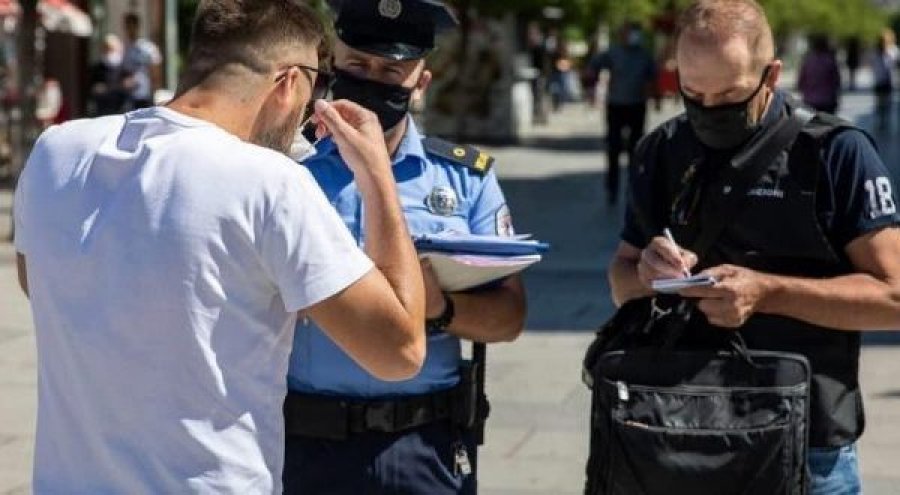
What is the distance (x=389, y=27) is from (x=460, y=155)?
0.30 m

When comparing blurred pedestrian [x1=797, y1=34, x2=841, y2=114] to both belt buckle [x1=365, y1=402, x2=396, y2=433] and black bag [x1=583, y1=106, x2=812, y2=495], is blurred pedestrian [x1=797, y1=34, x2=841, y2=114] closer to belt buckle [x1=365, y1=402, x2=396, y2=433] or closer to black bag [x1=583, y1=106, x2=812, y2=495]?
black bag [x1=583, y1=106, x2=812, y2=495]

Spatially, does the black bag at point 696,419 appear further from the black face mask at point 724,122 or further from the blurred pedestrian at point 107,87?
the blurred pedestrian at point 107,87

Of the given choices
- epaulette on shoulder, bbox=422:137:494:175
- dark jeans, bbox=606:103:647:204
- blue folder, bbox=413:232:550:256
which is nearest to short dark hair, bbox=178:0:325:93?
blue folder, bbox=413:232:550:256

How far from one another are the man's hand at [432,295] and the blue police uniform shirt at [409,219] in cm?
10

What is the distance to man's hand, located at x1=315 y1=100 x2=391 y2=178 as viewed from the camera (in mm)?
2990

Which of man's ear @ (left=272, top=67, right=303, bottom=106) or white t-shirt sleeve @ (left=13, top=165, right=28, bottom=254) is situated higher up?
man's ear @ (left=272, top=67, right=303, bottom=106)

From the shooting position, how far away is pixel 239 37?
2850mm

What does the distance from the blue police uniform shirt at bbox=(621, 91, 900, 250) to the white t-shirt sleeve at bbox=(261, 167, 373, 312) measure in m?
1.26

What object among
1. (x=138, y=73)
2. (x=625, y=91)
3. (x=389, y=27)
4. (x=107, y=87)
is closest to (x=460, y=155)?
(x=389, y=27)

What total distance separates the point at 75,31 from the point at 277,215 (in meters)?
19.8

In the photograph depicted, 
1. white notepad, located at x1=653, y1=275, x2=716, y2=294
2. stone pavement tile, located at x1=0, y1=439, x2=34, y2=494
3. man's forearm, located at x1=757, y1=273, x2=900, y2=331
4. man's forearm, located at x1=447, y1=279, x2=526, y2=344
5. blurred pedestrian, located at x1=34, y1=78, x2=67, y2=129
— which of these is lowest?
blurred pedestrian, located at x1=34, y1=78, x2=67, y2=129

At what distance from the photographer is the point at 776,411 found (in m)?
3.45

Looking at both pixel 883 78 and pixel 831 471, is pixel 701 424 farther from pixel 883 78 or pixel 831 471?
pixel 883 78

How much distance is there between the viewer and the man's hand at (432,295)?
11.3ft
